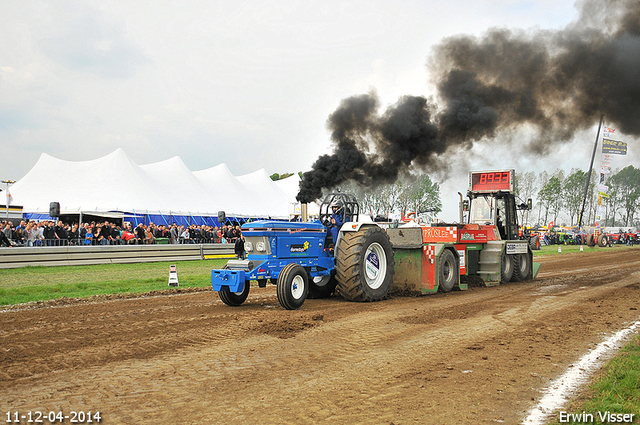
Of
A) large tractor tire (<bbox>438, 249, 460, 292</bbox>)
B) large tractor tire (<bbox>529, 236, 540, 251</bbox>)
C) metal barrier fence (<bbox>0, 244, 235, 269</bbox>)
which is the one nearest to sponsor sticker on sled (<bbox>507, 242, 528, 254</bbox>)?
large tractor tire (<bbox>529, 236, 540, 251</bbox>)

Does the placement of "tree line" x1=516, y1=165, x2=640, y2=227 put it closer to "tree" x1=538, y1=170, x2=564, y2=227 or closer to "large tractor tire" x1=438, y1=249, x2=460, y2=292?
"tree" x1=538, y1=170, x2=564, y2=227

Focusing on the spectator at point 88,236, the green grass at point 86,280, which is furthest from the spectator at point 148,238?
the green grass at point 86,280

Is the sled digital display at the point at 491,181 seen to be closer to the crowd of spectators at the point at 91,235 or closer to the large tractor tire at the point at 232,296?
the large tractor tire at the point at 232,296

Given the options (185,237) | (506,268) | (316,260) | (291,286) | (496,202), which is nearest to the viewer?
(291,286)

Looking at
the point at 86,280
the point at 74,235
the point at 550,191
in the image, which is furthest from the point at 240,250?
the point at 550,191

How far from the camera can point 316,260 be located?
9727 millimetres

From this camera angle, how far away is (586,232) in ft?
155

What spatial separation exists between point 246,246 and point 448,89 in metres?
8.40

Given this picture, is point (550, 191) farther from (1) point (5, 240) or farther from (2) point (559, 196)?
(1) point (5, 240)

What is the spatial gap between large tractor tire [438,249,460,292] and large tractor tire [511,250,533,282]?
3222mm

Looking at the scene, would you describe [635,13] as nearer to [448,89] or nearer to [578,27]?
[578,27]

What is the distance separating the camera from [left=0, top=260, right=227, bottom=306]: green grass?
11.1 metres

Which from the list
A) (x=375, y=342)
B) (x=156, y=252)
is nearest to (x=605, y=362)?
(x=375, y=342)

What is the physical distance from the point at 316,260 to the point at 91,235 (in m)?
15.9
